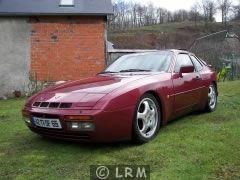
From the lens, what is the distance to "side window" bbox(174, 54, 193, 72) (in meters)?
6.76

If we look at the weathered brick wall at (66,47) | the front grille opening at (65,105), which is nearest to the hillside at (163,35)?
the weathered brick wall at (66,47)

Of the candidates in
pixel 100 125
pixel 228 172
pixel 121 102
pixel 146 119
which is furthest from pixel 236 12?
pixel 228 172

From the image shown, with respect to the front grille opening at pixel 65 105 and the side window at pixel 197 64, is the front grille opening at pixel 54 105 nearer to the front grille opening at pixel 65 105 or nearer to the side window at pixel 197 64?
the front grille opening at pixel 65 105

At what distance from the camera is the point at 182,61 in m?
7.10

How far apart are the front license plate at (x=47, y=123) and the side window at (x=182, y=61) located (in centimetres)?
233

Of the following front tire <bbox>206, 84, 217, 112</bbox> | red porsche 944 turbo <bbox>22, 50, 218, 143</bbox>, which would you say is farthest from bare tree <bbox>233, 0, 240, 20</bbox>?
red porsche 944 turbo <bbox>22, 50, 218, 143</bbox>

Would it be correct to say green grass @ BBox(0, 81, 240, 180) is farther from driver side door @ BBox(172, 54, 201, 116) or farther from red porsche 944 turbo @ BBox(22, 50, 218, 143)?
driver side door @ BBox(172, 54, 201, 116)

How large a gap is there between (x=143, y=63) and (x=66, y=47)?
25.7ft

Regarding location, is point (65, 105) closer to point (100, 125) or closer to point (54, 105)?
point (54, 105)

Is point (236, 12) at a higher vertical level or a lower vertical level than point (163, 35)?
higher

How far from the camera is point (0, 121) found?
311 inches

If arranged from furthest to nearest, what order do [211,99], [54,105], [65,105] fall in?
1. [211,99]
2. [54,105]
3. [65,105]

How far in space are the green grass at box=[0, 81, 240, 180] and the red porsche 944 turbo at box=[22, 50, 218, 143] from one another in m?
0.22

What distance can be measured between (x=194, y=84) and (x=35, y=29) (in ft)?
27.2
